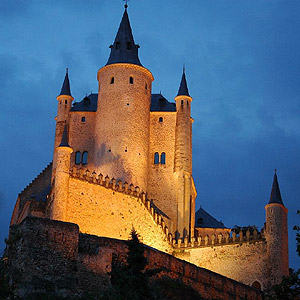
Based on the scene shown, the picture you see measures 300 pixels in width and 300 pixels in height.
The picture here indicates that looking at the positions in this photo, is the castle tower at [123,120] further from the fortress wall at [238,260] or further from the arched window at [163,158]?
the fortress wall at [238,260]

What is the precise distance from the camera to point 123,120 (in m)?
66.6

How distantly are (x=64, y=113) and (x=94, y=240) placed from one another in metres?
26.8

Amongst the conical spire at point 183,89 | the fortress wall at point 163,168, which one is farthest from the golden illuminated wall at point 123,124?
the conical spire at point 183,89

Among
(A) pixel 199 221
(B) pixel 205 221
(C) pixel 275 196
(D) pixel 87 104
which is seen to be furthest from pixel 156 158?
(C) pixel 275 196

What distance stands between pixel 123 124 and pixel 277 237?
16.8 m

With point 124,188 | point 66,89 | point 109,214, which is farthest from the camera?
point 66,89

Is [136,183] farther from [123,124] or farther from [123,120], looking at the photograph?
[123,120]

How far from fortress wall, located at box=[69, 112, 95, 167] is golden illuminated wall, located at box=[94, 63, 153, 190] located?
1.33 m

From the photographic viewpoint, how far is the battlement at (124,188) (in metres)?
58.1

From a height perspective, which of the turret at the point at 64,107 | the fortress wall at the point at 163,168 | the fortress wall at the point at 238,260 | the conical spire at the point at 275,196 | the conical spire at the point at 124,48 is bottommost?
the fortress wall at the point at 238,260

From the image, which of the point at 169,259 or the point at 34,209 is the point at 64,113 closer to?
the point at 34,209

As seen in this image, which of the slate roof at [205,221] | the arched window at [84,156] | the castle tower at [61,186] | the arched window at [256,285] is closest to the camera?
the castle tower at [61,186]

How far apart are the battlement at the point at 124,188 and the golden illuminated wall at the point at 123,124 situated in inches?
82.2

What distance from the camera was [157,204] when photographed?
66.9 meters
